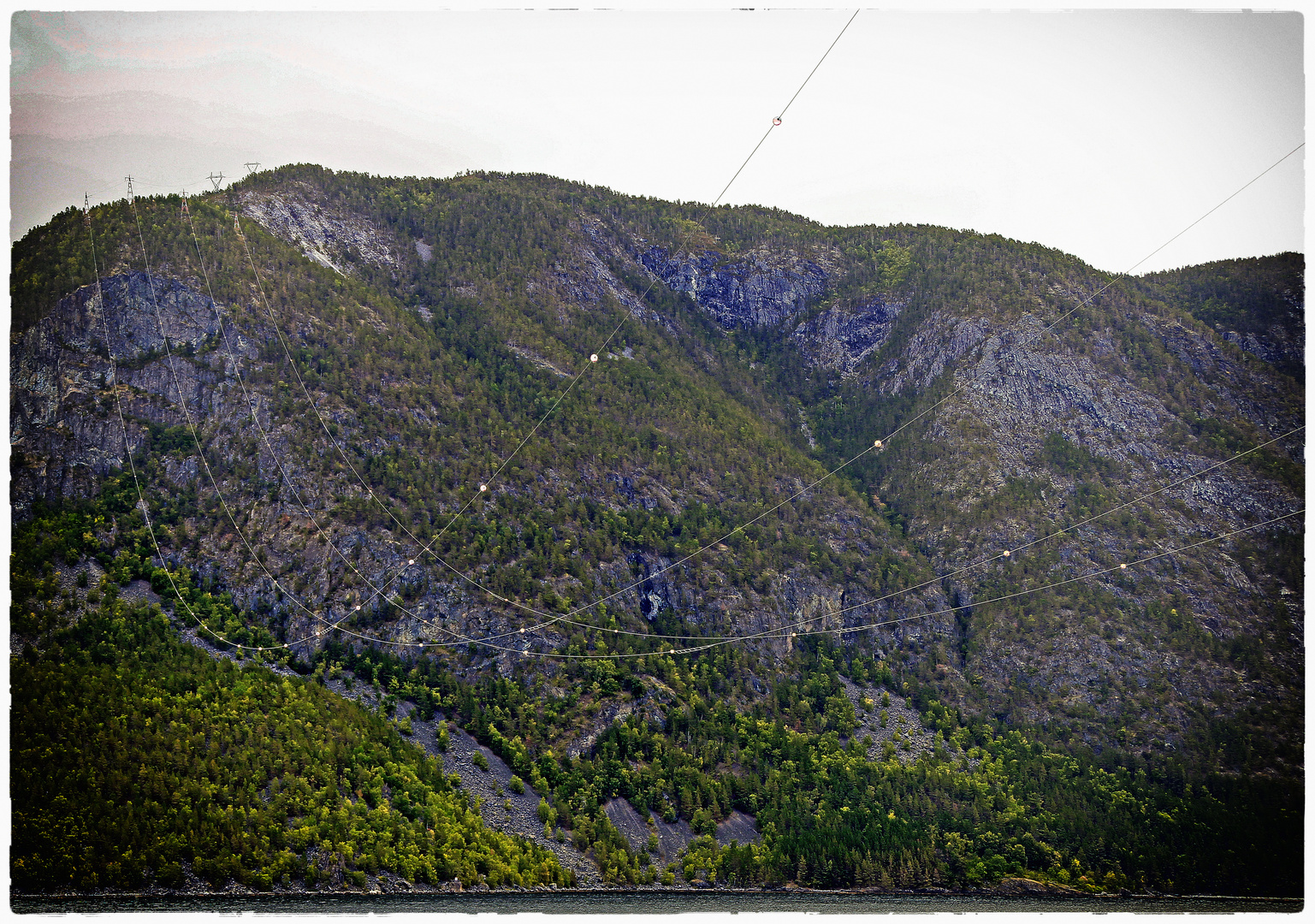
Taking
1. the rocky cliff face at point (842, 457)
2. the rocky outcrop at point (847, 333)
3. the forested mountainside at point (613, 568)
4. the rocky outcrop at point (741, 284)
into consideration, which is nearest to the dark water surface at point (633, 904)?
the forested mountainside at point (613, 568)

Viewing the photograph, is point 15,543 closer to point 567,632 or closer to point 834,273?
point 567,632

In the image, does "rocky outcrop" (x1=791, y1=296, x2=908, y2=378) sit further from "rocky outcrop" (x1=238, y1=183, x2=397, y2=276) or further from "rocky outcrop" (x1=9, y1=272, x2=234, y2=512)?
"rocky outcrop" (x1=9, y1=272, x2=234, y2=512)

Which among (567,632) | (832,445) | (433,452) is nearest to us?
(567,632)

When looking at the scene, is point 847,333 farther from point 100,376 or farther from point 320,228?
point 100,376

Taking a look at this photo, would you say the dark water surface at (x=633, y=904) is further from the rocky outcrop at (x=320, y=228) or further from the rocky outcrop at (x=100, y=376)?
the rocky outcrop at (x=320, y=228)

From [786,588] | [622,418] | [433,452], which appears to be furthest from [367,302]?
[786,588]
